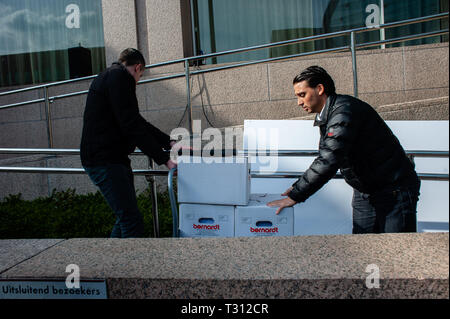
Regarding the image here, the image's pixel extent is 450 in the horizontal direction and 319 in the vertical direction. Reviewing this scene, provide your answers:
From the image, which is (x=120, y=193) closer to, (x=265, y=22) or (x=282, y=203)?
(x=282, y=203)

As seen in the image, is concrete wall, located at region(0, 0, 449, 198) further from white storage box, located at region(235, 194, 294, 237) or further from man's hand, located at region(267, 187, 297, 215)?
man's hand, located at region(267, 187, 297, 215)

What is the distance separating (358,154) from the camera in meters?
2.41

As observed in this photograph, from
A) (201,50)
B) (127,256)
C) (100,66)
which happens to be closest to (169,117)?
(201,50)

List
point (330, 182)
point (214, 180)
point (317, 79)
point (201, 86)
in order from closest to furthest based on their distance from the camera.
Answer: point (317, 79), point (214, 180), point (330, 182), point (201, 86)

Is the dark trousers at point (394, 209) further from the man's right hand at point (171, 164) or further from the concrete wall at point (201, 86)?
the concrete wall at point (201, 86)

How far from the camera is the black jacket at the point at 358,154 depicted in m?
2.31

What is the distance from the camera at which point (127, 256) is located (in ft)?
5.08

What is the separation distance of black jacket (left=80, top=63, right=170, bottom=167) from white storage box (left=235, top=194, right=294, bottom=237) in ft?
2.38

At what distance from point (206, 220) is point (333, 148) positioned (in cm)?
96

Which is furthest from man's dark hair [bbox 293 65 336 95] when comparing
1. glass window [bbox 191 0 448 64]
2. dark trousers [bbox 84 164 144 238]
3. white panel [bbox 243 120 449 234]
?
glass window [bbox 191 0 448 64]

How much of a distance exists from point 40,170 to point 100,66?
17.0 feet

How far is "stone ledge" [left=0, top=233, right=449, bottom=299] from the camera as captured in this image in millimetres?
1274

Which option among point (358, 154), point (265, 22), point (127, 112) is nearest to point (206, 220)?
point (127, 112)
